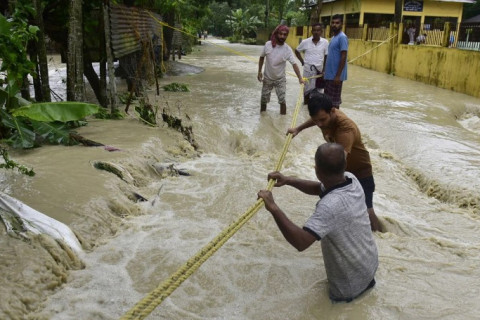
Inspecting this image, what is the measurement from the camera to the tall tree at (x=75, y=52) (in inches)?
229

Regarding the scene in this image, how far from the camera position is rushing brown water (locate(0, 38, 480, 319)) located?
9.59 ft

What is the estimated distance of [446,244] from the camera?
403 centimetres

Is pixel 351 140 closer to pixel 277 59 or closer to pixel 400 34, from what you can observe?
pixel 277 59

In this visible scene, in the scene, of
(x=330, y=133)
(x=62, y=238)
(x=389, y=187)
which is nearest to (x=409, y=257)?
(x=330, y=133)

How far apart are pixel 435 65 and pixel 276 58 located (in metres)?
7.15

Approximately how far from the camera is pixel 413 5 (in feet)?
84.0

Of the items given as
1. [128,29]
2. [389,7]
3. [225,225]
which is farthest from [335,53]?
[389,7]

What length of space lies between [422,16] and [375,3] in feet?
13.0

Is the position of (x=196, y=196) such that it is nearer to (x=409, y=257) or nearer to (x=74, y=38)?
(x=409, y=257)

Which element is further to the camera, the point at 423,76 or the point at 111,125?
the point at 423,76

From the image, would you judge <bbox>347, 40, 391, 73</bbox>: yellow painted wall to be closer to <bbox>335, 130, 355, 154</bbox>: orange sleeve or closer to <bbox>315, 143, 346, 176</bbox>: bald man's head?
<bbox>335, 130, 355, 154</bbox>: orange sleeve

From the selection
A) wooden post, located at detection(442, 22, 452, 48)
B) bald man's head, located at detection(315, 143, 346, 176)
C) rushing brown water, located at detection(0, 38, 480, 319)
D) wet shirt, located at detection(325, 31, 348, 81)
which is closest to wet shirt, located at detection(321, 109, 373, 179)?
rushing brown water, located at detection(0, 38, 480, 319)

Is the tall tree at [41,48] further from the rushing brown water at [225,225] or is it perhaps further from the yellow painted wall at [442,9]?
the yellow painted wall at [442,9]

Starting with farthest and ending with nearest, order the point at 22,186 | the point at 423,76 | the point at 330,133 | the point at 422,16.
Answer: the point at 422,16
the point at 423,76
the point at 22,186
the point at 330,133
